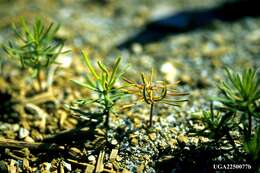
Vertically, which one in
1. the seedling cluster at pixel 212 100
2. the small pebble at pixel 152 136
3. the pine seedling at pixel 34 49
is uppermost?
the pine seedling at pixel 34 49

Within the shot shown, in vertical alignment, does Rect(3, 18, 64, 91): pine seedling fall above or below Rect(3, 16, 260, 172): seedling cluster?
above

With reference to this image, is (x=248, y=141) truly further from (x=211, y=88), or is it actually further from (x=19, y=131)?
(x=19, y=131)

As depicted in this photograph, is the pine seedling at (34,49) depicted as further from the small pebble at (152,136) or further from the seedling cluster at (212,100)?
the small pebble at (152,136)

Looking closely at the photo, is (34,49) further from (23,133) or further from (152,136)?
(152,136)

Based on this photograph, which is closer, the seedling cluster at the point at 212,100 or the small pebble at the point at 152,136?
the seedling cluster at the point at 212,100

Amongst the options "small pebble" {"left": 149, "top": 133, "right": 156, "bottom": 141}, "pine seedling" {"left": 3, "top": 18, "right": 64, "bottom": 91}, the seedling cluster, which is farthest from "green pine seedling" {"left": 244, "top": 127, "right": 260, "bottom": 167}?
"pine seedling" {"left": 3, "top": 18, "right": 64, "bottom": 91}

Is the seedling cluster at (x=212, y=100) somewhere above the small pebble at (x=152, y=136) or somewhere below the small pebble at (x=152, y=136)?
above

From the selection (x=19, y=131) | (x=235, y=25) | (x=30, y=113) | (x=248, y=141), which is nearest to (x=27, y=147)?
(x=19, y=131)

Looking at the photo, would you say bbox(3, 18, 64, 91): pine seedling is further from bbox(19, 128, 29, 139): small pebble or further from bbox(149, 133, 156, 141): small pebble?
bbox(149, 133, 156, 141): small pebble

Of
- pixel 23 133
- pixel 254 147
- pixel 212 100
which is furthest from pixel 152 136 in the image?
pixel 23 133

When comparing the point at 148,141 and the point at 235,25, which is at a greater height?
the point at 235,25

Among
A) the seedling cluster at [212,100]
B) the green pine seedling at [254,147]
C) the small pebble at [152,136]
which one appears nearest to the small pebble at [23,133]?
the seedling cluster at [212,100]
